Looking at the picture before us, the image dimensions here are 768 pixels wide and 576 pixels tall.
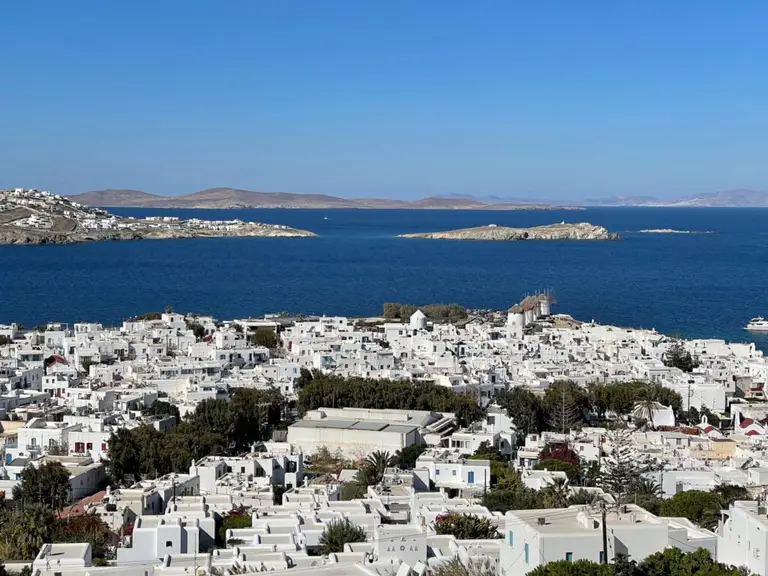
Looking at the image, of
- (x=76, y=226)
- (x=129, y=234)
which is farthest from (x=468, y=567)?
(x=76, y=226)

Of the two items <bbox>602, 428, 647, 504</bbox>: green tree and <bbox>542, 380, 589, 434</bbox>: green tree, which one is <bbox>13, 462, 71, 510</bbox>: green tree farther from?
<bbox>542, 380, 589, 434</bbox>: green tree

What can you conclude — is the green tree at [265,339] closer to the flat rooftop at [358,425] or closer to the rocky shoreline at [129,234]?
the flat rooftop at [358,425]

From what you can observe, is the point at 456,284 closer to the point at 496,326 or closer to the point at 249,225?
the point at 496,326

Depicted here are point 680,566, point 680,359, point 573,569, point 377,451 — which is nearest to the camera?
point 573,569

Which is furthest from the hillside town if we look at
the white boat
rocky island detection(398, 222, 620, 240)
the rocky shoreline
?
rocky island detection(398, 222, 620, 240)

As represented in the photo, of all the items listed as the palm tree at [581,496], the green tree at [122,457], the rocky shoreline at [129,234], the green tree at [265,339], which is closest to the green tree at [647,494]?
the palm tree at [581,496]

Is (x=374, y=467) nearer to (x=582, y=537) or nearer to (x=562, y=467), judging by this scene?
(x=562, y=467)
